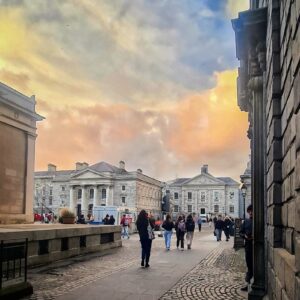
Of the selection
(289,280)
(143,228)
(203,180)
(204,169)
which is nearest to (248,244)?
(143,228)

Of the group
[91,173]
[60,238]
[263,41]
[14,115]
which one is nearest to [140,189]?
[91,173]

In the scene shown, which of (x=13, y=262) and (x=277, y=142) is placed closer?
(x=277, y=142)

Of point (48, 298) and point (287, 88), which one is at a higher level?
point (287, 88)

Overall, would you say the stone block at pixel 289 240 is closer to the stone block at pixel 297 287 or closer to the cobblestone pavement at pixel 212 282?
the stone block at pixel 297 287

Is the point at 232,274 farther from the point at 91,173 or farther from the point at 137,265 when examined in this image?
the point at 91,173

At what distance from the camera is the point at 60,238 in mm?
16094

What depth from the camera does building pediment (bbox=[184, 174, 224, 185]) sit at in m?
142

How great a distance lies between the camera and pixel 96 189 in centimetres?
12062

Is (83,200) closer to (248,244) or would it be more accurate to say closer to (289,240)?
(248,244)

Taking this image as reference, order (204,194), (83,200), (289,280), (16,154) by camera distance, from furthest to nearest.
→ (204,194) → (83,200) → (16,154) → (289,280)

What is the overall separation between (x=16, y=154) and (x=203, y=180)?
121153mm

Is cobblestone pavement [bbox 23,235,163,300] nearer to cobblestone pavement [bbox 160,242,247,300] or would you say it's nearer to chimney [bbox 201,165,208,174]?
cobblestone pavement [bbox 160,242,247,300]

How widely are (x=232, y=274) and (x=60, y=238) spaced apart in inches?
254

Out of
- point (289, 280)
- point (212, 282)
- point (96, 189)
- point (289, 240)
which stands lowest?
point (212, 282)
